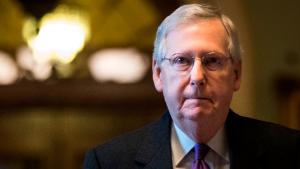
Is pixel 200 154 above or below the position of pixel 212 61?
below

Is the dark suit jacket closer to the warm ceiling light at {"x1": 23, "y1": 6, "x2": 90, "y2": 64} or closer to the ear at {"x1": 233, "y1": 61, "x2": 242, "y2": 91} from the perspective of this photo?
the ear at {"x1": 233, "y1": 61, "x2": 242, "y2": 91}

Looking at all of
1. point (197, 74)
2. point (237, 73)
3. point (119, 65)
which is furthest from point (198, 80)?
point (119, 65)

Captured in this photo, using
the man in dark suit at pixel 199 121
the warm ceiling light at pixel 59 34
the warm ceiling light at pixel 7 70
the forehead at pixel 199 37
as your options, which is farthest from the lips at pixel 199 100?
the warm ceiling light at pixel 7 70

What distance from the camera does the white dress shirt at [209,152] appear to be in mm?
1734

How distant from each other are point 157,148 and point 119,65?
347 centimetres

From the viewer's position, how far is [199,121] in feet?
5.44

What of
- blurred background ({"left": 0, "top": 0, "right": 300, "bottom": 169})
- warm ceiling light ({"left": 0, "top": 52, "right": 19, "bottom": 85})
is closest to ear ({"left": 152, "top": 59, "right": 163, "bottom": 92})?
blurred background ({"left": 0, "top": 0, "right": 300, "bottom": 169})

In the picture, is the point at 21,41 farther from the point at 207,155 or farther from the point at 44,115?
the point at 207,155

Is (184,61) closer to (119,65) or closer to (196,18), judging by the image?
(196,18)

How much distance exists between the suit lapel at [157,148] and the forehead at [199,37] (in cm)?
23

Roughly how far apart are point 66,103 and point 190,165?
3.73m

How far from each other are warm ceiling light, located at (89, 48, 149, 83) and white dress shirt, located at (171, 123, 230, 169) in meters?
3.44

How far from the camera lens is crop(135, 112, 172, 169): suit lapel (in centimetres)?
176

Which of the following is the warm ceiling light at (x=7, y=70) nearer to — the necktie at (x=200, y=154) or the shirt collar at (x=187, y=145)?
the shirt collar at (x=187, y=145)
